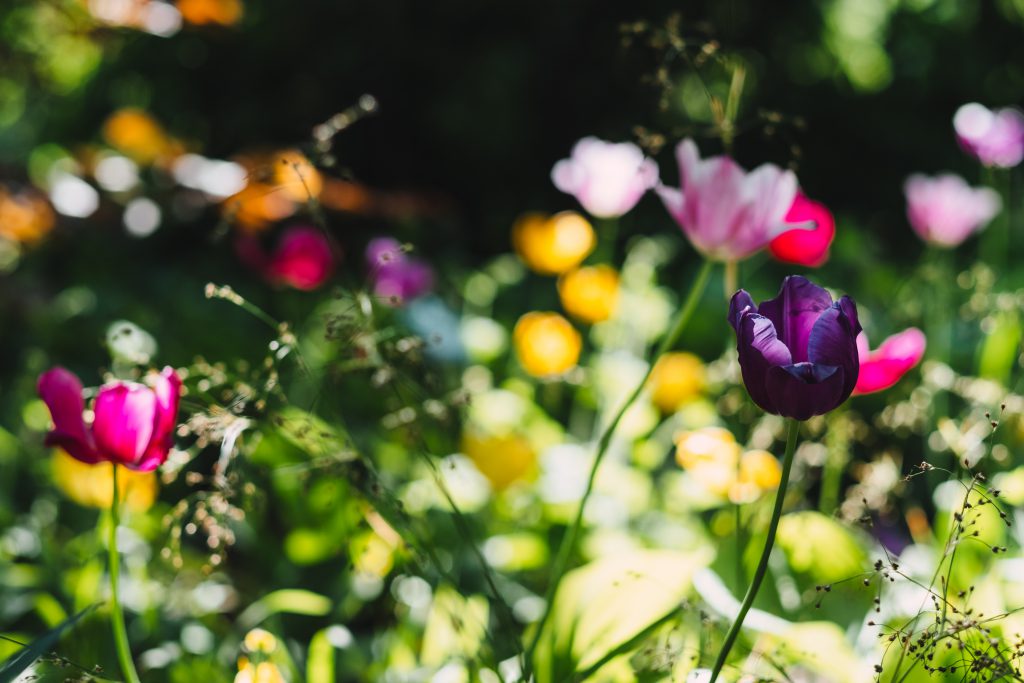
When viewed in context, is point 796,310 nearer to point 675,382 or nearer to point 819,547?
point 819,547

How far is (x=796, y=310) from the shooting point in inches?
23.6

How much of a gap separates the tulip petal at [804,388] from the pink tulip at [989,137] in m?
0.81

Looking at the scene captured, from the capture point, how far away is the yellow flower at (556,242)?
151cm

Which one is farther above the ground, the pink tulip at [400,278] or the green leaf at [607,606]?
the green leaf at [607,606]

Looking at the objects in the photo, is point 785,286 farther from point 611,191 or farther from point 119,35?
point 119,35

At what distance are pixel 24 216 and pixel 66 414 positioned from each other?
1.75 metres

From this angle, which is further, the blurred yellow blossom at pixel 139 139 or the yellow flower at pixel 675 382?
the blurred yellow blossom at pixel 139 139

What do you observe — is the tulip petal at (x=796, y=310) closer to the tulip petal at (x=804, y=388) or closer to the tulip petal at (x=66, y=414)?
the tulip petal at (x=804, y=388)

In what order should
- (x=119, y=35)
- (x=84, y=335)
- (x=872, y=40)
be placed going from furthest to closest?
(x=872, y=40) → (x=119, y=35) → (x=84, y=335)

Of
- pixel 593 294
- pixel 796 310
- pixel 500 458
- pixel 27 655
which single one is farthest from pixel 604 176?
pixel 27 655

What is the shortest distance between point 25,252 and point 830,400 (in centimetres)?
254

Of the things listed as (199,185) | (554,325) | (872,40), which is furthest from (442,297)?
(872,40)

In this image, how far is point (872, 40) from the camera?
325 centimetres

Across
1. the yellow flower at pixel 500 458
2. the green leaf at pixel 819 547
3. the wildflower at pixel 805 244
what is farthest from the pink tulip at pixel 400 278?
the green leaf at pixel 819 547
